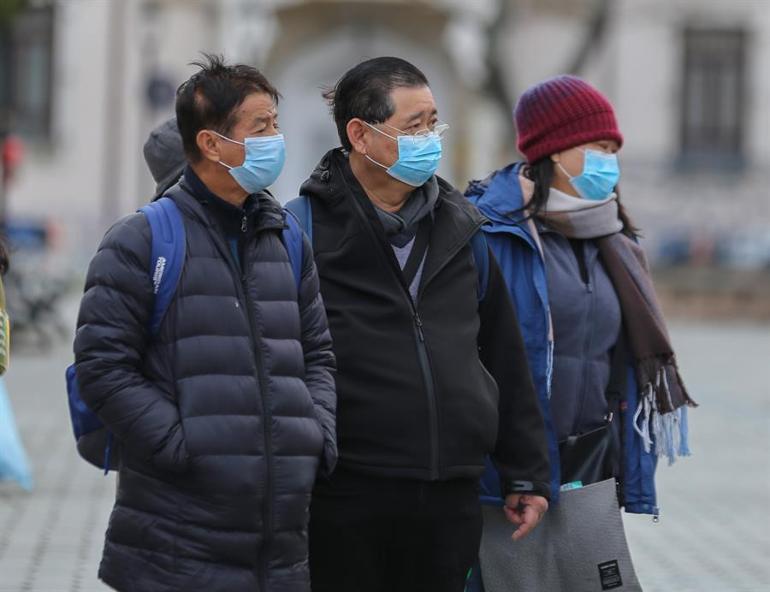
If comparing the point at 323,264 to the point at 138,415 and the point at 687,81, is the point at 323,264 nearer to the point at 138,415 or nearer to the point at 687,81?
the point at 138,415

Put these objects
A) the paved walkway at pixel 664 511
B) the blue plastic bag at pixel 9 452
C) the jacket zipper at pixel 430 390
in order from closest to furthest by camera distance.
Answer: the jacket zipper at pixel 430 390, the paved walkway at pixel 664 511, the blue plastic bag at pixel 9 452

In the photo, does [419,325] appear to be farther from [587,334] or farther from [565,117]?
[565,117]

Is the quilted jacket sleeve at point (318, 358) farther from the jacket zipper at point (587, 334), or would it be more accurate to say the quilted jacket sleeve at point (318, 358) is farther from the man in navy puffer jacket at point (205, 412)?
the jacket zipper at point (587, 334)

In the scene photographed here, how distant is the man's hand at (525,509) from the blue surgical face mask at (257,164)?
113 centimetres

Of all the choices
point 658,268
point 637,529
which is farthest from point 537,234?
point 658,268

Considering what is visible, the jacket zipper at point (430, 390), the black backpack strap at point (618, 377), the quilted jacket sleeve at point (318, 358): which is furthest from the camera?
the black backpack strap at point (618, 377)

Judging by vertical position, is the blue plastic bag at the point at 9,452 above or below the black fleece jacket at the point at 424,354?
below

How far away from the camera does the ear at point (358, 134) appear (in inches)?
190

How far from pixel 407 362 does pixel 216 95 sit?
82 cm

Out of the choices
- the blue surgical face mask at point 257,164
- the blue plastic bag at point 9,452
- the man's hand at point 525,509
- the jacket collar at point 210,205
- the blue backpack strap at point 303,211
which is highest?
Answer: the blue surgical face mask at point 257,164

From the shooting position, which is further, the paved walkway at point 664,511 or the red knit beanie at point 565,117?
the paved walkway at point 664,511

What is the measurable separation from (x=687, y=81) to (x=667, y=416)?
28788 millimetres

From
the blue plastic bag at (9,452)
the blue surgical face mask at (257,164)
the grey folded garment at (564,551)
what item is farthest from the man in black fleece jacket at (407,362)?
the blue plastic bag at (9,452)

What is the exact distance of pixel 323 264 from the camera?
4699mm
